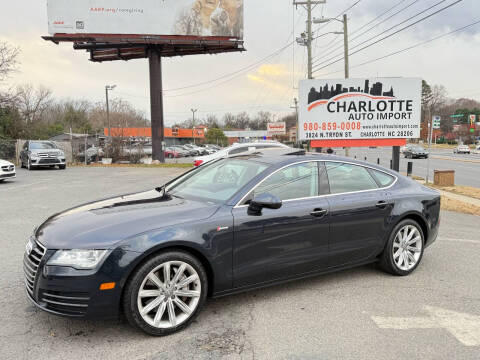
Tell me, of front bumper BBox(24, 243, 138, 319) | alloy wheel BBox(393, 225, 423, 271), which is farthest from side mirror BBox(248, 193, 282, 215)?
alloy wheel BBox(393, 225, 423, 271)

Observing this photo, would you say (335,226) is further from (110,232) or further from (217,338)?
(110,232)

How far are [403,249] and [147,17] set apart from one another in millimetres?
28200

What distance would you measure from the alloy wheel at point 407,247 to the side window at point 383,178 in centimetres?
58

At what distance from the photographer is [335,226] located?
4.07m

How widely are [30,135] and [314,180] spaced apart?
39960mm

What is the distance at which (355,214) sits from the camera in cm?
421

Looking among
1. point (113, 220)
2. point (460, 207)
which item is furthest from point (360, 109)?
point (113, 220)

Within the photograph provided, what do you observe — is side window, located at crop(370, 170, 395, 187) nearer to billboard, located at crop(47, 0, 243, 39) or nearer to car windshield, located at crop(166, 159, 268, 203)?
car windshield, located at crop(166, 159, 268, 203)

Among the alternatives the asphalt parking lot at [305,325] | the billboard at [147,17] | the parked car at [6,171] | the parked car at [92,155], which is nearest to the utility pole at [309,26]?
the billboard at [147,17]

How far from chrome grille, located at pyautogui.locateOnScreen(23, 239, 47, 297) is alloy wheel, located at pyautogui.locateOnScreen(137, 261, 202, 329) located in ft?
2.82

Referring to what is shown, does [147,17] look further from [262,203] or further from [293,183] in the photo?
[262,203]

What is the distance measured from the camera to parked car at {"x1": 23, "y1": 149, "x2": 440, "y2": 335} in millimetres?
2979

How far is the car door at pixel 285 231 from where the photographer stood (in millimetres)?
3564

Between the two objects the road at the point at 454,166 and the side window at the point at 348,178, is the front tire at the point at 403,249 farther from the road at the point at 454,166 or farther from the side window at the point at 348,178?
the road at the point at 454,166
